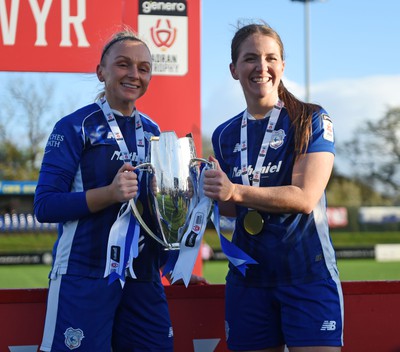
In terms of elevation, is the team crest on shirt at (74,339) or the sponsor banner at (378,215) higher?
the team crest on shirt at (74,339)

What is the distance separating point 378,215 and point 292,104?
764 inches

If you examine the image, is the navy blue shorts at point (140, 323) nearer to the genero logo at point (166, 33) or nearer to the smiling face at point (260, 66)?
the smiling face at point (260, 66)

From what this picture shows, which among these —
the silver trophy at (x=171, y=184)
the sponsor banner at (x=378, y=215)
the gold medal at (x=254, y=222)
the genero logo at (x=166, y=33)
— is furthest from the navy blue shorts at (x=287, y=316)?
the sponsor banner at (x=378, y=215)

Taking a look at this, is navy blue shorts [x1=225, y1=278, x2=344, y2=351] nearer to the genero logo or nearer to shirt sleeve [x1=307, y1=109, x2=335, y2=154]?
shirt sleeve [x1=307, y1=109, x2=335, y2=154]

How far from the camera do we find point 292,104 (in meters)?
2.67

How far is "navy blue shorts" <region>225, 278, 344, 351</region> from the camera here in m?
2.50

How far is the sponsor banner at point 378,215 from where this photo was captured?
21.1 meters

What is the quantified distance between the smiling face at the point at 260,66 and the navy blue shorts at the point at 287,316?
2.31ft

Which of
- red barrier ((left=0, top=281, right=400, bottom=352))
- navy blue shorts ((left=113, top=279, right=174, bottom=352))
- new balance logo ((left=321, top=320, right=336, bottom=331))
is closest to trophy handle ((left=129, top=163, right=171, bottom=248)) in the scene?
navy blue shorts ((left=113, top=279, right=174, bottom=352))

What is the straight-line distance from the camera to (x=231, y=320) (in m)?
2.65

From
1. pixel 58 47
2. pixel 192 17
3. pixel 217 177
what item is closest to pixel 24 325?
pixel 217 177

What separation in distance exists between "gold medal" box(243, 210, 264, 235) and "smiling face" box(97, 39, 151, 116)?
612 millimetres

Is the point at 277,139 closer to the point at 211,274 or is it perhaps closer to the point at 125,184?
the point at 125,184

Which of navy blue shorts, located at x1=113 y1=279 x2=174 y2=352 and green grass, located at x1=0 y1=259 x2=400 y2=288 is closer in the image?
navy blue shorts, located at x1=113 y1=279 x2=174 y2=352
